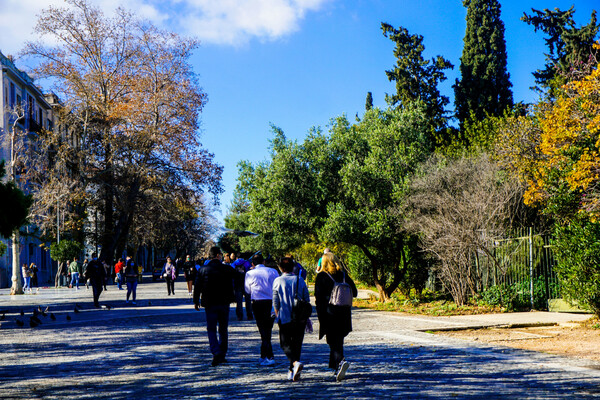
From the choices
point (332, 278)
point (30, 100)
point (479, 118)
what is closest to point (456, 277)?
point (332, 278)

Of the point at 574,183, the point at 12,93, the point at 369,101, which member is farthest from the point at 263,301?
the point at 369,101

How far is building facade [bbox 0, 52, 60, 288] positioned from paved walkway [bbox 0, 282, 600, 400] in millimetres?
27477

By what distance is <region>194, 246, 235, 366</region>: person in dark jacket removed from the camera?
954 cm

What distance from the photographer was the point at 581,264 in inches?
545

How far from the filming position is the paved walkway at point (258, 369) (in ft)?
23.7

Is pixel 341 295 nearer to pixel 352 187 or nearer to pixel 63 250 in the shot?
pixel 352 187

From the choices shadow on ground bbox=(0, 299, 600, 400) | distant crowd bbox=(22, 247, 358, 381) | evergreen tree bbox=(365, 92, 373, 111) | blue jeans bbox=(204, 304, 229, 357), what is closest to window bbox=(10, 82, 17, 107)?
evergreen tree bbox=(365, 92, 373, 111)

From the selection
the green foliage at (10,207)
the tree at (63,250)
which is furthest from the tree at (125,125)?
the green foliage at (10,207)

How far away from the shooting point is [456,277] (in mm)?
19656

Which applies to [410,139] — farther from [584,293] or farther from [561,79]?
[561,79]

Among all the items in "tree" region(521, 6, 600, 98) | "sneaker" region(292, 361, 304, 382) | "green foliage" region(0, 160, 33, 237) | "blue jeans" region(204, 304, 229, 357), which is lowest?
"sneaker" region(292, 361, 304, 382)

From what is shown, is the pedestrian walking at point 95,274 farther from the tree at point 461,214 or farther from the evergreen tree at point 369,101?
the evergreen tree at point 369,101

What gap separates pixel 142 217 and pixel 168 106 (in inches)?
416

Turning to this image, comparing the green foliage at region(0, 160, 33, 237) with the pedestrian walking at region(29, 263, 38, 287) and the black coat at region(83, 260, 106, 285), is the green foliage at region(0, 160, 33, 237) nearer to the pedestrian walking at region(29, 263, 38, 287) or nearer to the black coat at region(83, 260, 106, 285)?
the black coat at region(83, 260, 106, 285)
